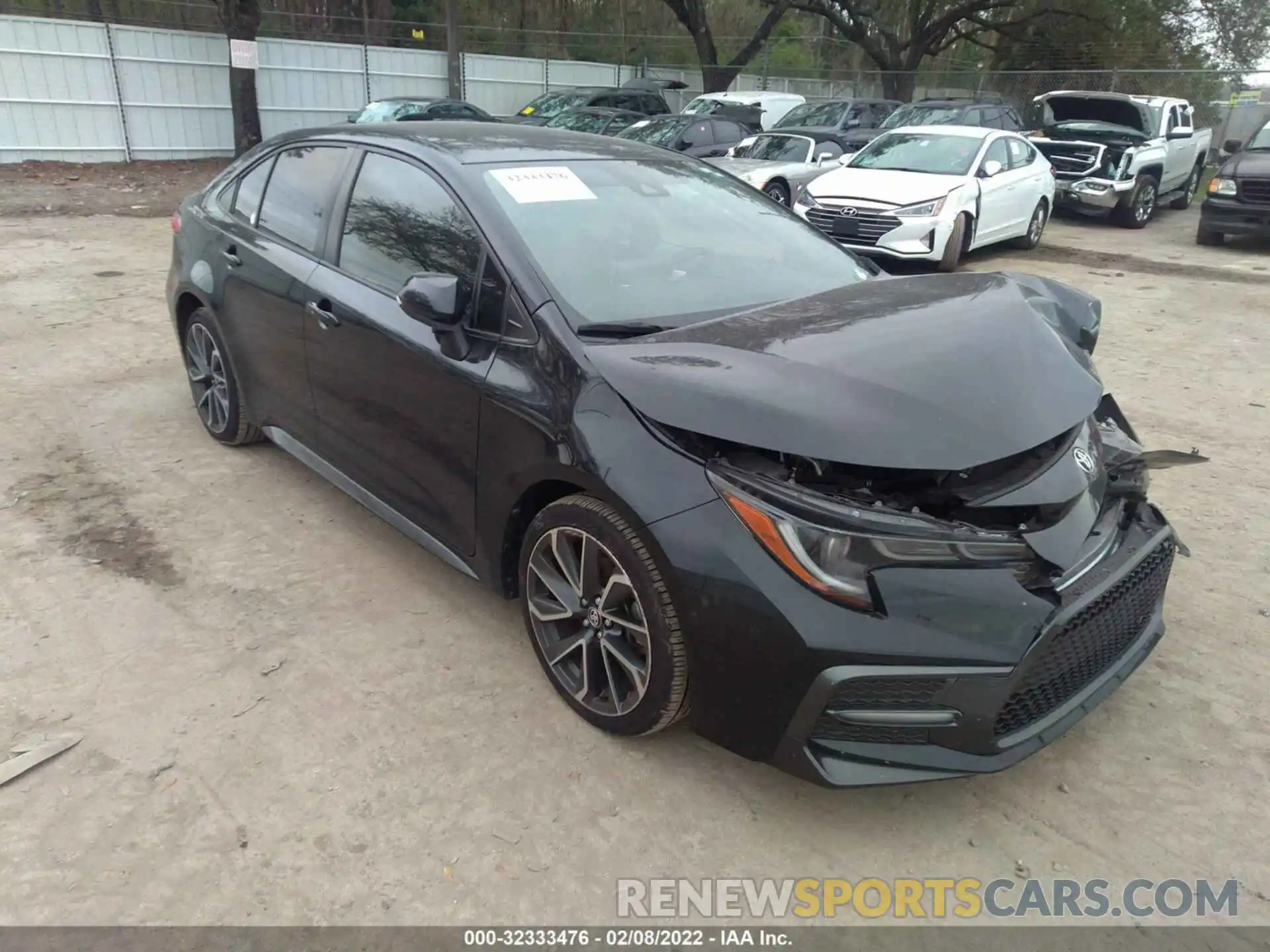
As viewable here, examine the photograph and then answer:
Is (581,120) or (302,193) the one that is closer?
(302,193)

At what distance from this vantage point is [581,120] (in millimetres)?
15734

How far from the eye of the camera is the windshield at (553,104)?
17.7m

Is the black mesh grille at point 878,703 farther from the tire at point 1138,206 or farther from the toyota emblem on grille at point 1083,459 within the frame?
the tire at point 1138,206

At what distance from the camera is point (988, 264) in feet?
35.7

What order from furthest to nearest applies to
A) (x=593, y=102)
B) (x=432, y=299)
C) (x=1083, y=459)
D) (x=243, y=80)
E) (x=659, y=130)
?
(x=593, y=102) < (x=243, y=80) < (x=659, y=130) < (x=432, y=299) < (x=1083, y=459)

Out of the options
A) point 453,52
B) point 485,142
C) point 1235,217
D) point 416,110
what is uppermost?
point 453,52

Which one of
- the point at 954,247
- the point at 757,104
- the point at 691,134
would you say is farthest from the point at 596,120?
the point at 954,247

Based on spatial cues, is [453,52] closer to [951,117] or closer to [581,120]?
[581,120]

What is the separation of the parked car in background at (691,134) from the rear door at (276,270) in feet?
33.2

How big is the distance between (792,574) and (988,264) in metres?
9.97

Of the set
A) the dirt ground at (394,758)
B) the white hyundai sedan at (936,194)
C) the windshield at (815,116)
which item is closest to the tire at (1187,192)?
the windshield at (815,116)

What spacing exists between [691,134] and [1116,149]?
6532 mm

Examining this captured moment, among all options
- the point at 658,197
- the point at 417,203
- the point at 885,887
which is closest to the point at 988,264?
the point at 658,197

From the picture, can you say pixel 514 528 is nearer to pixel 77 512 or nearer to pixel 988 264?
pixel 77 512
